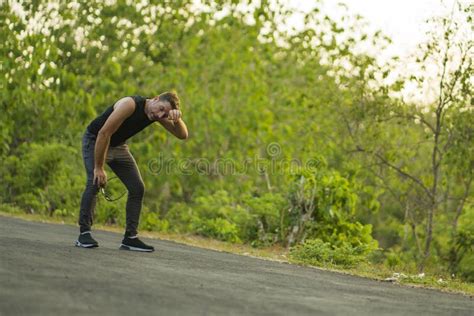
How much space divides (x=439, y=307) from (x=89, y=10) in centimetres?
1608

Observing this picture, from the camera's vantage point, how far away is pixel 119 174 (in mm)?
9211

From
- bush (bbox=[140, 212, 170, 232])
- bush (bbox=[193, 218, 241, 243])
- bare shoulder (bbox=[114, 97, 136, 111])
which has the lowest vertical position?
bush (bbox=[140, 212, 170, 232])

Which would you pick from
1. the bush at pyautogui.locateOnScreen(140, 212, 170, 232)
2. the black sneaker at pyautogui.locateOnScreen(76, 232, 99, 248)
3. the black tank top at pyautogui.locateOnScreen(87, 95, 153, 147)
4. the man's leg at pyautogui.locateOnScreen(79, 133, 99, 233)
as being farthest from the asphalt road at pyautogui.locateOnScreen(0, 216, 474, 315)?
the bush at pyautogui.locateOnScreen(140, 212, 170, 232)

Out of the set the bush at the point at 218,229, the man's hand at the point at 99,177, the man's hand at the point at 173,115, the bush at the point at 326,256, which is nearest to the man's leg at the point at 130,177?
the man's hand at the point at 99,177

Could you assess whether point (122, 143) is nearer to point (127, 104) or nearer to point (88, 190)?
point (88, 190)

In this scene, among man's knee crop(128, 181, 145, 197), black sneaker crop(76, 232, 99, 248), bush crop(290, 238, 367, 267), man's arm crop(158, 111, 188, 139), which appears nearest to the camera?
man's arm crop(158, 111, 188, 139)

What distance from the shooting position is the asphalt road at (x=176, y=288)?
5.13 m

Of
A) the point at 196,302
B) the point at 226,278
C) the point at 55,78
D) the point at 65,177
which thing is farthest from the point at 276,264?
the point at 55,78

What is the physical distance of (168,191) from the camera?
27906 millimetres

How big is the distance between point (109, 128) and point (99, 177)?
22.0 inches

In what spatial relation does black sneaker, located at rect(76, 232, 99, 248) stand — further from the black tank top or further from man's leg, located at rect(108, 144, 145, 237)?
the black tank top

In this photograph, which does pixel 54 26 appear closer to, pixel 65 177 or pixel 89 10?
pixel 89 10

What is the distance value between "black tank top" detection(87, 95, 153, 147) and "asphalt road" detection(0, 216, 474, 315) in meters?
1.17

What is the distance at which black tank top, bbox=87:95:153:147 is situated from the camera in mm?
8688
